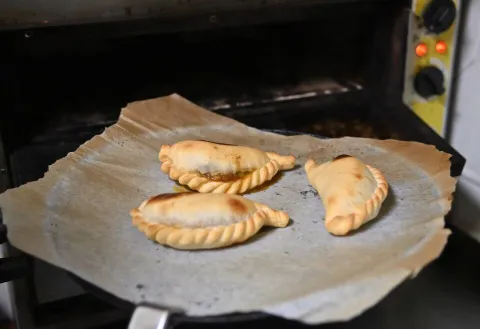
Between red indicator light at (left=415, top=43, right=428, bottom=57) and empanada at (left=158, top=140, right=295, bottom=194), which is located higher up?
red indicator light at (left=415, top=43, right=428, bottom=57)

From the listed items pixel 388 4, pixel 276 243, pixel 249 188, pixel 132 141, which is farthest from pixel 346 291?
pixel 388 4

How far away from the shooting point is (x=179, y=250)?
72 centimetres

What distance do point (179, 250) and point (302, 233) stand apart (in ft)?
0.50

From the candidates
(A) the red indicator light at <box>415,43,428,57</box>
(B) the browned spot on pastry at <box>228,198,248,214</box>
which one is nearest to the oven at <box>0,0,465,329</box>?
(A) the red indicator light at <box>415,43,428,57</box>

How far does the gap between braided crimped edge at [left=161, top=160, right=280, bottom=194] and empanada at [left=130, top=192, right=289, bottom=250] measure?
0.18ft

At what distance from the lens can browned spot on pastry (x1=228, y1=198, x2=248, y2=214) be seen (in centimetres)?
75

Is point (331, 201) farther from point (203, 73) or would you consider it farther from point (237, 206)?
point (203, 73)

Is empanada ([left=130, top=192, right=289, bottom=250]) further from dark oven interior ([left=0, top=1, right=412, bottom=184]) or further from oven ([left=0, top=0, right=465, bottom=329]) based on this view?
dark oven interior ([left=0, top=1, right=412, bottom=184])

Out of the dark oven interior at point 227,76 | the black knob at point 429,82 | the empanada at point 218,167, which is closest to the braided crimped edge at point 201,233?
the empanada at point 218,167

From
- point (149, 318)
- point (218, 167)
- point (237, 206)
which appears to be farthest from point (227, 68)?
point (149, 318)

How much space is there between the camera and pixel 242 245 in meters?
0.73

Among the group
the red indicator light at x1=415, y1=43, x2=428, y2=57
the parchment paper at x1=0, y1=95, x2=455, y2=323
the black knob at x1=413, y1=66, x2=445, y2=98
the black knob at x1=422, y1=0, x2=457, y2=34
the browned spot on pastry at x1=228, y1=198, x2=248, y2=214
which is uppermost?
the black knob at x1=422, y1=0, x2=457, y2=34

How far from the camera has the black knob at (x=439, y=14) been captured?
0.96 meters

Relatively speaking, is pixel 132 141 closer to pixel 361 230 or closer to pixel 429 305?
pixel 361 230
